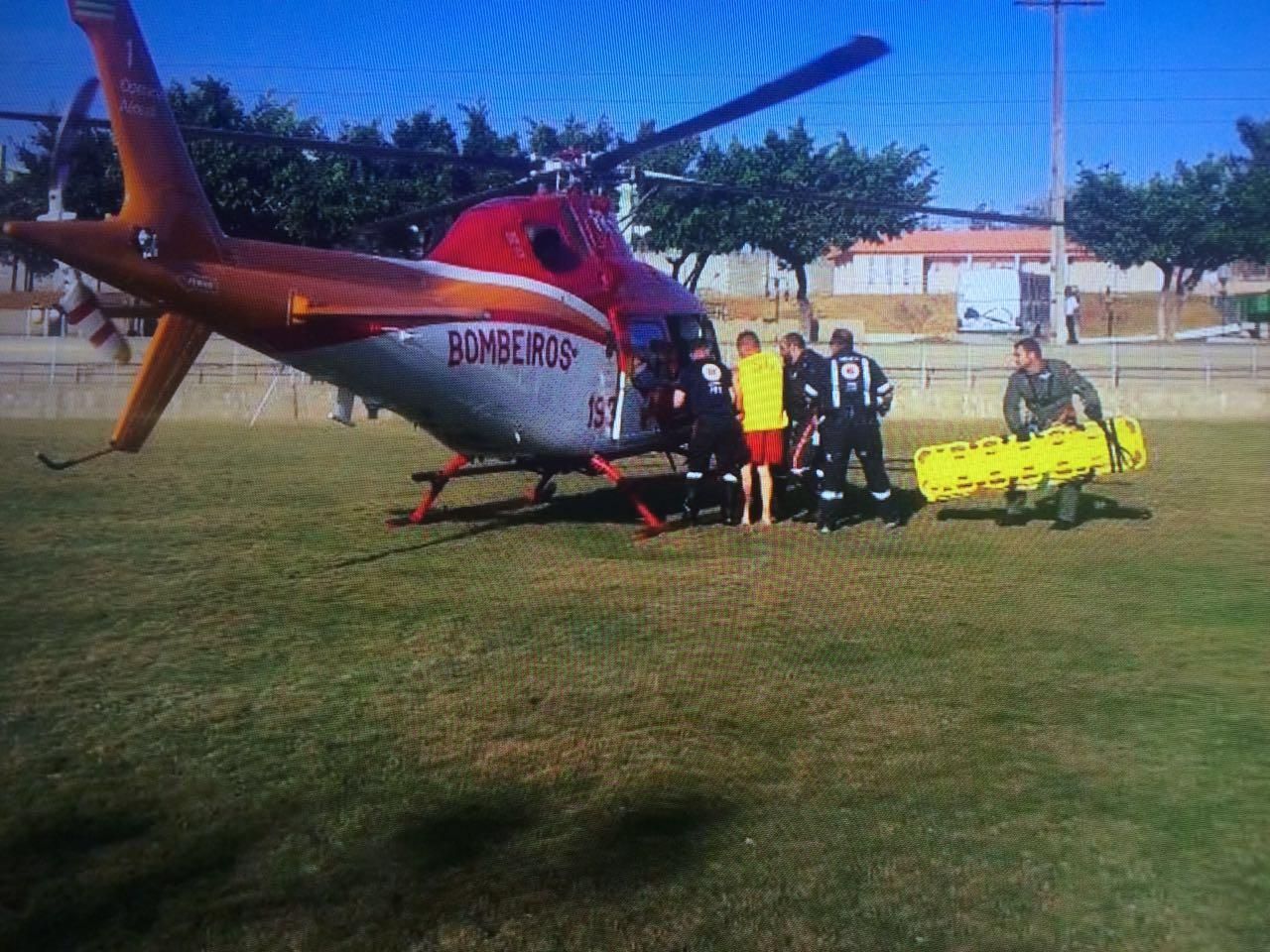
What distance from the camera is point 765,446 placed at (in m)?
11.0

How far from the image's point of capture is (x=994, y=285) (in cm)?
4169

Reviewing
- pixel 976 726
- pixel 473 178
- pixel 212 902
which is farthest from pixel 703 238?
pixel 212 902

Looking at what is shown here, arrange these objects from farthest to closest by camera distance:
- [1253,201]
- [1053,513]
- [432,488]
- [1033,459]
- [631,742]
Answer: [1253,201] < [1053,513] < [432,488] < [1033,459] < [631,742]

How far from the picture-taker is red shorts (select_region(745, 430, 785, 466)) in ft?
36.0

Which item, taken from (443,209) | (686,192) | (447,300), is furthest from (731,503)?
(686,192)

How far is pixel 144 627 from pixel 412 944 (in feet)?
14.3

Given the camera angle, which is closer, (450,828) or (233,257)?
(450,828)

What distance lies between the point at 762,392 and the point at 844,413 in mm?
748

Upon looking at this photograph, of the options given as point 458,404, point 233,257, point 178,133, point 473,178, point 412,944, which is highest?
point 473,178

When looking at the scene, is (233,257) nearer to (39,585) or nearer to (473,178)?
(39,585)

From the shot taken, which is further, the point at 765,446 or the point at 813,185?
the point at 813,185

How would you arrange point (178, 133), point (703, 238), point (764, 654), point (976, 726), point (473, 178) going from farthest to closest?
point (703, 238) → point (473, 178) → point (178, 133) → point (764, 654) → point (976, 726)

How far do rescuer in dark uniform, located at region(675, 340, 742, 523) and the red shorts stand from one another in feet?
0.54

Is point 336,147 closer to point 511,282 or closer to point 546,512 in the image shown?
point 511,282
